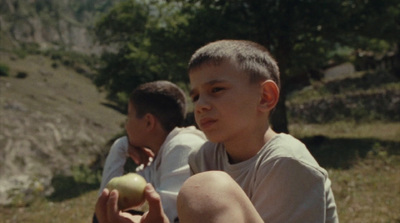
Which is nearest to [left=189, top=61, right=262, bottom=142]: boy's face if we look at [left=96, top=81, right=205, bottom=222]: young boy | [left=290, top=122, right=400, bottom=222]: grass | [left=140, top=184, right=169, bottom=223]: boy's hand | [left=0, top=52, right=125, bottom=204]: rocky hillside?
[left=140, top=184, right=169, bottom=223]: boy's hand

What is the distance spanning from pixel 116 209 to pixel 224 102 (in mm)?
622

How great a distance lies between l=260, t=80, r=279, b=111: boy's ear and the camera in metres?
1.88

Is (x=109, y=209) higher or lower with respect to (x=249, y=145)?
lower

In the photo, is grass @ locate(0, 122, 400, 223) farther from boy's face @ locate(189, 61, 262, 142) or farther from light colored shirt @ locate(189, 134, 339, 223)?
light colored shirt @ locate(189, 134, 339, 223)

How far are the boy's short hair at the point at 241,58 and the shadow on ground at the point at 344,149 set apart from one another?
19.3ft

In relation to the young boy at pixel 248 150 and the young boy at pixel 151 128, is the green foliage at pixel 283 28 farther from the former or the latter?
the young boy at pixel 248 150

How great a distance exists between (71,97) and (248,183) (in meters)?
16.3

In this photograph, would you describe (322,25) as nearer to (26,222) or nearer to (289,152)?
(26,222)

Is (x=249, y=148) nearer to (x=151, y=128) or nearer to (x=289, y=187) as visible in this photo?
(x=289, y=187)

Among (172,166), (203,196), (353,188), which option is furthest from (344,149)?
(203,196)

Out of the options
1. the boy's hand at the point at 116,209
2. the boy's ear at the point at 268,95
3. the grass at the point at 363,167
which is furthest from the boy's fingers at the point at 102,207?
the grass at the point at 363,167

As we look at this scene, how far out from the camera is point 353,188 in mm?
5863

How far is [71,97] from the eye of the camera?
56.2 ft

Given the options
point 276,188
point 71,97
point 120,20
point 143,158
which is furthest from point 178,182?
point 120,20
